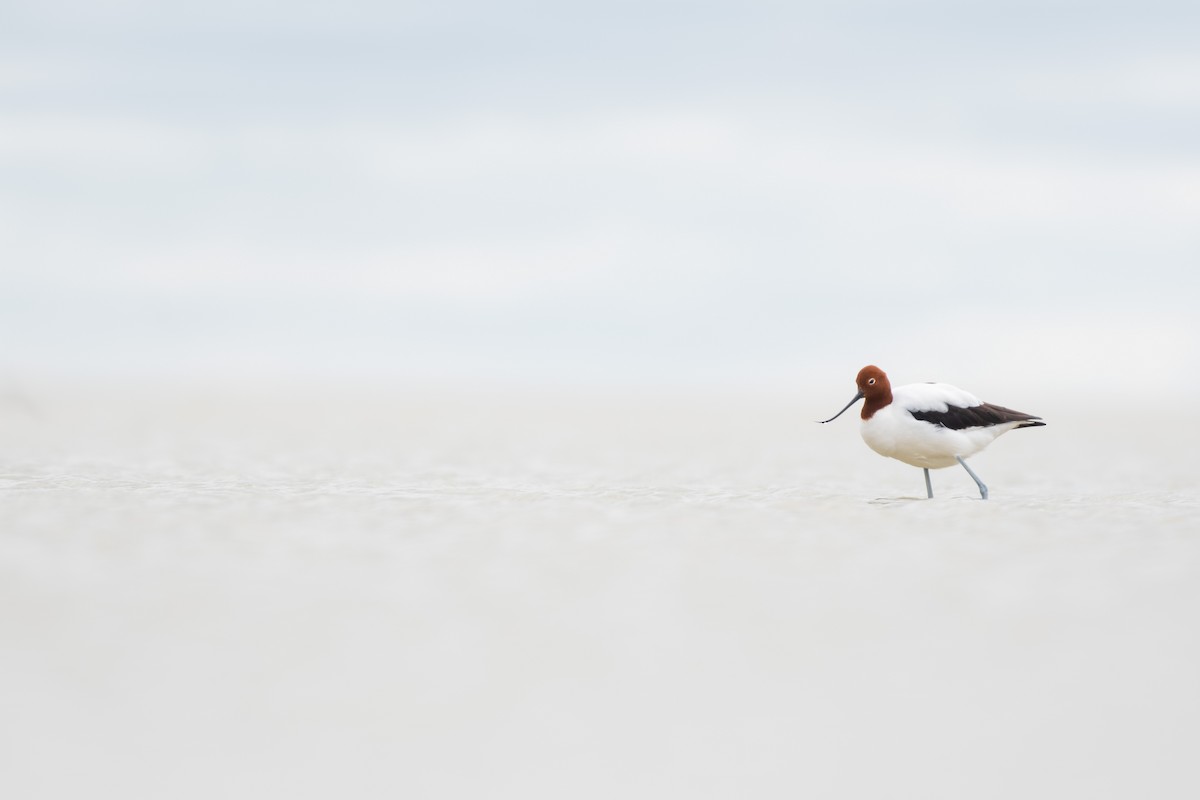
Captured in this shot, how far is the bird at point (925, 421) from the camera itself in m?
12.1

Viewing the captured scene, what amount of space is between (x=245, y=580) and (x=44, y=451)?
9.67 meters

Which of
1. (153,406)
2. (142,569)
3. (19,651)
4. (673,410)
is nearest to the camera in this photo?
(19,651)

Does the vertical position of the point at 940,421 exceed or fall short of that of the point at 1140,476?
it exceeds it

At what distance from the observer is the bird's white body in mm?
12102

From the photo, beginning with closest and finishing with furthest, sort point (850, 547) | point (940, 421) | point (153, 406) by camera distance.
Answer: point (850, 547) < point (940, 421) < point (153, 406)

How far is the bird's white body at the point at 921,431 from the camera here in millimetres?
12102

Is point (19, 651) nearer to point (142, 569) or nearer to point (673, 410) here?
point (142, 569)

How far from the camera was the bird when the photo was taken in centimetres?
1211

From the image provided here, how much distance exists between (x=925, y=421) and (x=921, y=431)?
4.7 inches

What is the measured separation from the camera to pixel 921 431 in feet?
39.6

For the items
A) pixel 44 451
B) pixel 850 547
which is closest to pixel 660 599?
pixel 850 547

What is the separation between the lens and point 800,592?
7520mm

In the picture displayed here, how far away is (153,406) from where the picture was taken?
109 feet

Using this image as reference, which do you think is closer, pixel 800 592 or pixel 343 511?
pixel 800 592
